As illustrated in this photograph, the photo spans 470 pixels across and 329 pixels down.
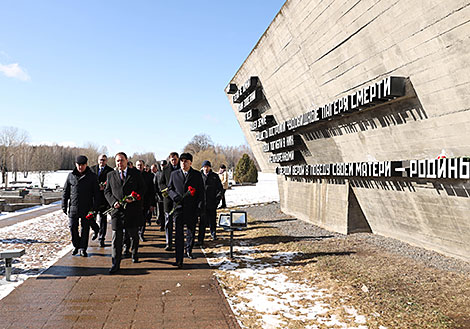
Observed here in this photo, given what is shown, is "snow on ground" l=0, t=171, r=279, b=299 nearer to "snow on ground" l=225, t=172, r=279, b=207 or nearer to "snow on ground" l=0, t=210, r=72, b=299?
"snow on ground" l=0, t=210, r=72, b=299

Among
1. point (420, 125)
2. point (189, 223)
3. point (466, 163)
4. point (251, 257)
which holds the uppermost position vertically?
point (420, 125)

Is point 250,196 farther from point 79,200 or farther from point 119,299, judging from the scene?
point 119,299

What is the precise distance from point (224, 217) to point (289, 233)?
3.40m

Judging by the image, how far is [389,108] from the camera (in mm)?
7152

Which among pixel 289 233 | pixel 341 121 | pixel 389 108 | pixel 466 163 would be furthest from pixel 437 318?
pixel 289 233

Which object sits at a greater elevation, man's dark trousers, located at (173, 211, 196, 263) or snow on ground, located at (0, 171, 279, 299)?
man's dark trousers, located at (173, 211, 196, 263)

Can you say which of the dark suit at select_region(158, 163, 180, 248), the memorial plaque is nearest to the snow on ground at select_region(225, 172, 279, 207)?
the memorial plaque

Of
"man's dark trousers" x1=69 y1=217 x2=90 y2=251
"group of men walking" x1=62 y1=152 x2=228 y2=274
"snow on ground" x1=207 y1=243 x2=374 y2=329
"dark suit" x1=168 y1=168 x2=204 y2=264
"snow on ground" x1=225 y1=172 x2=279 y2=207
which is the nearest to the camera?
"snow on ground" x1=207 y1=243 x2=374 y2=329

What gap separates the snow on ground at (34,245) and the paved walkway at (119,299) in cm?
26

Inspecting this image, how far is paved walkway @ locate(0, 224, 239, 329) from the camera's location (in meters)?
4.07

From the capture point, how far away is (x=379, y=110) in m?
7.50

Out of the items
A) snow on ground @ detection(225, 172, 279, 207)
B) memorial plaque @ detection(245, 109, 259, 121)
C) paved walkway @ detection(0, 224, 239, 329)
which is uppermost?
memorial plaque @ detection(245, 109, 259, 121)

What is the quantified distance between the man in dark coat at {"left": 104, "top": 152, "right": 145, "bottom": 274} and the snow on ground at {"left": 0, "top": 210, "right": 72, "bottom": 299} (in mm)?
1310

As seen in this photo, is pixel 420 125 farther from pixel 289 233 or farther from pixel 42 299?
pixel 42 299
